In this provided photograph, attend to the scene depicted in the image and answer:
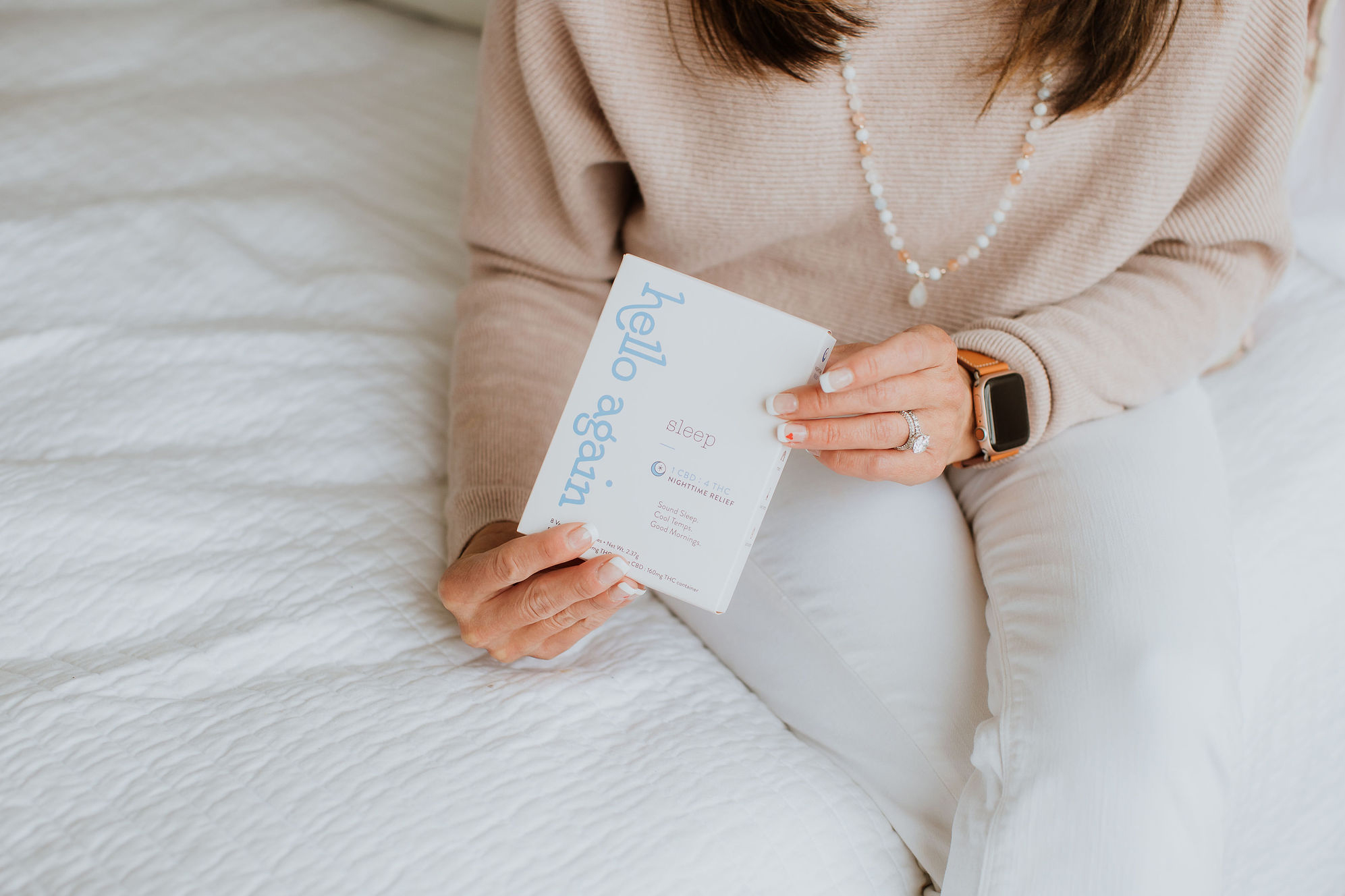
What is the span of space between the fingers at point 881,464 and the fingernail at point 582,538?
168 millimetres

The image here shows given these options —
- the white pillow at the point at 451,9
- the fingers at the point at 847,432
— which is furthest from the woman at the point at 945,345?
the white pillow at the point at 451,9

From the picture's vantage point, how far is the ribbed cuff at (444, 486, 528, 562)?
27.8 inches

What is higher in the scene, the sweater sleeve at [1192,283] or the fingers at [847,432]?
the sweater sleeve at [1192,283]

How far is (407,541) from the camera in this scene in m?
0.76

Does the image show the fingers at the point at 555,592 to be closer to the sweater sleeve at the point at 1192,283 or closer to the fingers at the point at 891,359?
the fingers at the point at 891,359

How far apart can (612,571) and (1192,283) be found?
57 centimetres

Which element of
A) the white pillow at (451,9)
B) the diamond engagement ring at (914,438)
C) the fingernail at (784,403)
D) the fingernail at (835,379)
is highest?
the white pillow at (451,9)

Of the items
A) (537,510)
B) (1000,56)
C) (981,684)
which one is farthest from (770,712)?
(1000,56)

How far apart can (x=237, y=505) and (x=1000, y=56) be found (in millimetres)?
712

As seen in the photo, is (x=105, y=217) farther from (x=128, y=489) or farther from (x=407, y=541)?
(x=407, y=541)

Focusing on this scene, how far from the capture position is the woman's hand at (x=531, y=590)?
59cm

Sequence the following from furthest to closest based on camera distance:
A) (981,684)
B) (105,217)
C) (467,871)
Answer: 1. (105,217)
2. (981,684)
3. (467,871)

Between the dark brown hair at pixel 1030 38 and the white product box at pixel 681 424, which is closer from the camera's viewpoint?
the white product box at pixel 681 424

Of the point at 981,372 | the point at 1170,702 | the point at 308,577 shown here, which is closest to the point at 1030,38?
the point at 981,372
